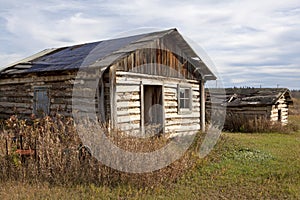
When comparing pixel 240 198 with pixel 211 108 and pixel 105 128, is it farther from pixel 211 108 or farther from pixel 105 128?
pixel 211 108

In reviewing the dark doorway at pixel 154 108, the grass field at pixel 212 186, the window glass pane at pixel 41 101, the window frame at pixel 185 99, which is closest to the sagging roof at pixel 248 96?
the window frame at pixel 185 99

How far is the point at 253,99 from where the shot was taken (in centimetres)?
2205

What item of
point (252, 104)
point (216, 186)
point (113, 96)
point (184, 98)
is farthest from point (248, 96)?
point (216, 186)

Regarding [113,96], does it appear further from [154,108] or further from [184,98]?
[184,98]

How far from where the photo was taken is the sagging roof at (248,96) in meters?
21.4

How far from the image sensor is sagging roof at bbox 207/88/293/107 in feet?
70.2

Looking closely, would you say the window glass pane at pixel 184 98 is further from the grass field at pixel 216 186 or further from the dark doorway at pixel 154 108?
the grass field at pixel 216 186

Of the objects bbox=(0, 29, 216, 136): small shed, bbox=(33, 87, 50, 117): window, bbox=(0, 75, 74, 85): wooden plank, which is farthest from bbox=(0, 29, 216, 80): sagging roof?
bbox=(33, 87, 50, 117): window

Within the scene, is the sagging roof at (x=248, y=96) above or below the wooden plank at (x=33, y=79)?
below

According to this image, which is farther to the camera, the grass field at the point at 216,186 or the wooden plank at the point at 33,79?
the wooden plank at the point at 33,79

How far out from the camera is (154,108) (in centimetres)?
1402

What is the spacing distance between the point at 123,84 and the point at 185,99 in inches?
172

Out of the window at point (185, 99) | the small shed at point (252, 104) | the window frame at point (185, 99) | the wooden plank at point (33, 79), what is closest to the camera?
the wooden plank at point (33, 79)

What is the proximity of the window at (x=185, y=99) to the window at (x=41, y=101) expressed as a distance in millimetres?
5422
